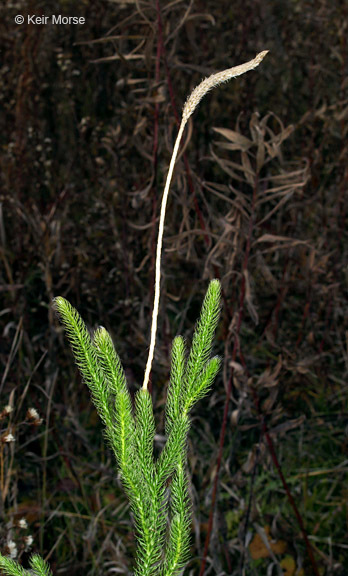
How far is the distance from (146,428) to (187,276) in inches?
70.8

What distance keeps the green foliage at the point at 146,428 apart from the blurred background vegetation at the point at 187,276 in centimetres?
65

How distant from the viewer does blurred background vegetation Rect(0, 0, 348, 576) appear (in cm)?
165

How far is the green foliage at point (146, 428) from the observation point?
0.76 metres

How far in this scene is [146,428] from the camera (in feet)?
2.54

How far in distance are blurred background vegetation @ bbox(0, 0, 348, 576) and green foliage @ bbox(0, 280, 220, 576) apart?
2.12ft

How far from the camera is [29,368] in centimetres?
217

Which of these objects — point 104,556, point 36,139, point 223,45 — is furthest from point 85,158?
point 104,556

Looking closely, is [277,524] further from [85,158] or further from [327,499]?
[85,158]

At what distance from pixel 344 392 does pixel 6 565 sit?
1911mm
